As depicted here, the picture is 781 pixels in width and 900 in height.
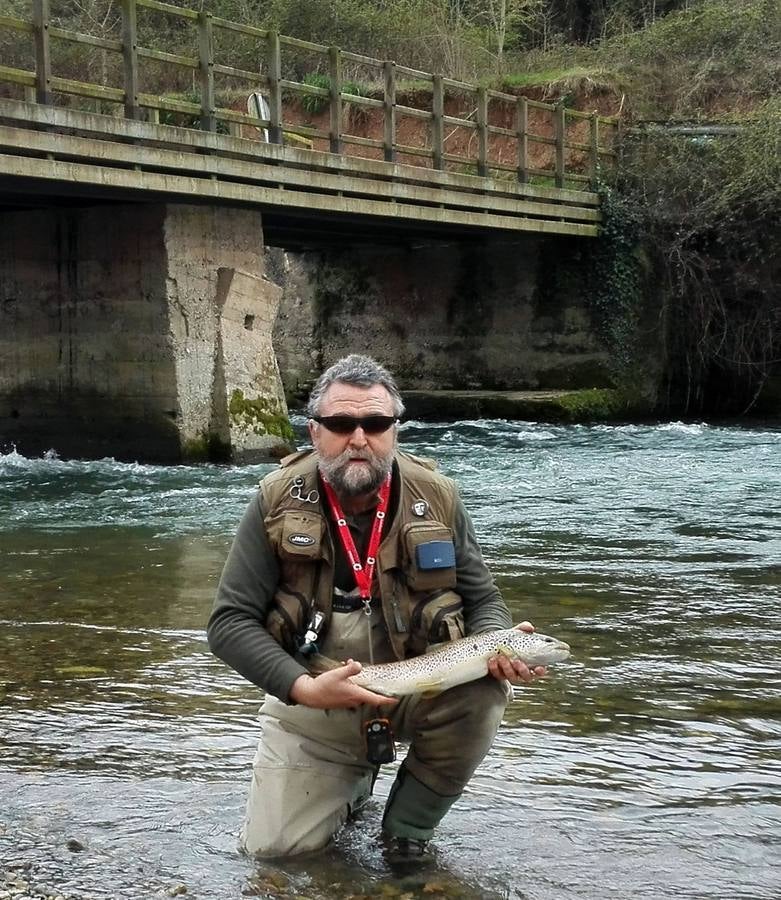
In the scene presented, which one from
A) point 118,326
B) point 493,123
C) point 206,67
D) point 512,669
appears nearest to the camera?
point 512,669

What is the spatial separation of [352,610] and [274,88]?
11570mm

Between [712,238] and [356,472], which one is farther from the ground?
[712,238]

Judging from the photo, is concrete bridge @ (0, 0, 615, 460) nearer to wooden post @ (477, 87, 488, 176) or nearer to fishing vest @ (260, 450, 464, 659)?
wooden post @ (477, 87, 488, 176)

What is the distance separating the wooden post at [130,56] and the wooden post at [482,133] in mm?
6928

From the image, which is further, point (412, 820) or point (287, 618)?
point (412, 820)

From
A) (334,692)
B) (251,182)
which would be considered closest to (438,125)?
(251,182)

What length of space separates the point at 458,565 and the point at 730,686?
7.19ft

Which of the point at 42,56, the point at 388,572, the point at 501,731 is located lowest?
the point at 501,731

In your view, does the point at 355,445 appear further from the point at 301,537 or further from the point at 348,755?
the point at 348,755

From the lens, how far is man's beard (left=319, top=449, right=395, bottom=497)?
3572 mm

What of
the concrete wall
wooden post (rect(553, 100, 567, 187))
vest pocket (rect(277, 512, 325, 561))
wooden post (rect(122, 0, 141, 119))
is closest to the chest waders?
A: vest pocket (rect(277, 512, 325, 561))

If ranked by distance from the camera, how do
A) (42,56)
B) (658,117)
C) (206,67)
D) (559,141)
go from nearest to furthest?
(42,56) → (206,67) → (559,141) → (658,117)

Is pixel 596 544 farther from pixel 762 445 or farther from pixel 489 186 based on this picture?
pixel 489 186

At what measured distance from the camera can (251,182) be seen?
14.4m
